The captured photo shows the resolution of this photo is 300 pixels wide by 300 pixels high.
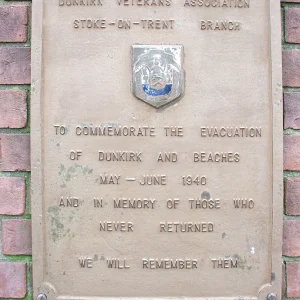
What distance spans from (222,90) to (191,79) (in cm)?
8

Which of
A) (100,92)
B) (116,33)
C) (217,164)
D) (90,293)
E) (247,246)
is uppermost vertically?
(116,33)

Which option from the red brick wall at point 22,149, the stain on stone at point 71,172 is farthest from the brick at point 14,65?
the stain on stone at point 71,172

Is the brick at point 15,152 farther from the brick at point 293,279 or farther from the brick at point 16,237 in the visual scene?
the brick at point 293,279

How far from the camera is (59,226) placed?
1196 mm

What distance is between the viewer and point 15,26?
4.08ft

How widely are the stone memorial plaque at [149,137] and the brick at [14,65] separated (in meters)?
0.08

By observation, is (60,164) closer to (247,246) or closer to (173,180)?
(173,180)

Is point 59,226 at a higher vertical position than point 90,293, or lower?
higher

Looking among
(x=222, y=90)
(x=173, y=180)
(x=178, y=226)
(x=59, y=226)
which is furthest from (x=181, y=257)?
(x=222, y=90)

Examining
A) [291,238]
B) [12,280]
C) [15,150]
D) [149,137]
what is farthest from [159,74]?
[12,280]

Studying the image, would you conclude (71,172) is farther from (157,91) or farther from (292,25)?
(292,25)

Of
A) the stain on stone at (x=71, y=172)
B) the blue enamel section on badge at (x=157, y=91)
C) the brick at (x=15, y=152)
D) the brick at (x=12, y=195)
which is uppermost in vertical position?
the blue enamel section on badge at (x=157, y=91)

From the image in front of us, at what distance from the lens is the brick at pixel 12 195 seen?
1.25 m

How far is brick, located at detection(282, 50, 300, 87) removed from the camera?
4.10 ft
